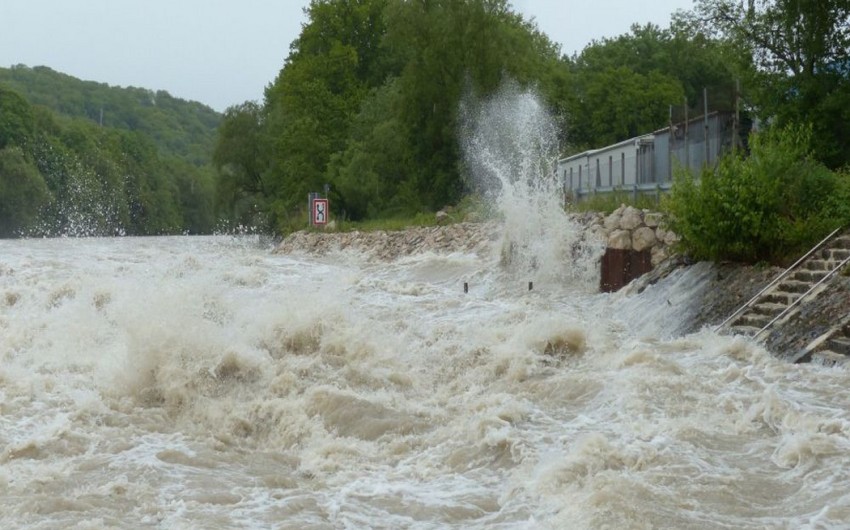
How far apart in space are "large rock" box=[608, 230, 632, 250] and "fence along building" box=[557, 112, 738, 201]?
1850mm

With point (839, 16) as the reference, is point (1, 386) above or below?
below

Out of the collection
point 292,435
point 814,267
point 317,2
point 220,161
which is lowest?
point 292,435

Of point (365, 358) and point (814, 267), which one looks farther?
point (814, 267)

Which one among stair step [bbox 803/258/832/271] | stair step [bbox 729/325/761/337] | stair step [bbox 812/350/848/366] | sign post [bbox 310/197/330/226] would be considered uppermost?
sign post [bbox 310/197/330/226]

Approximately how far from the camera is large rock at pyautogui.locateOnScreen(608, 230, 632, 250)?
70.7 feet

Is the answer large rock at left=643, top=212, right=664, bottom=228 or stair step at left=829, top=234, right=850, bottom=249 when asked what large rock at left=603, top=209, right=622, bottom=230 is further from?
stair step at left=829, top=234, right=850, bottom=249

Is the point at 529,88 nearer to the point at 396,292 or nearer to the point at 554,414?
the point at 396,292

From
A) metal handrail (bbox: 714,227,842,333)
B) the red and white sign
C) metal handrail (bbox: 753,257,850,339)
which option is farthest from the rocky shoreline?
the red and white sign

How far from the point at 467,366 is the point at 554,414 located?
2509 mm

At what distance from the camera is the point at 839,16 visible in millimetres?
22516

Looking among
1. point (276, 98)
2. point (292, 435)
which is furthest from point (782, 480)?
point (276, 98)

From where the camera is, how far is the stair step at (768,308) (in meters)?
14.7

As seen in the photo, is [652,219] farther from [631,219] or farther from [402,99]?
[402,99]

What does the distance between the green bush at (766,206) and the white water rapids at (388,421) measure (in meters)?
1.23
